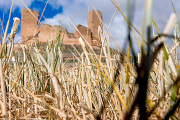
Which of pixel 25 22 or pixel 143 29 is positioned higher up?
pixel 25 22

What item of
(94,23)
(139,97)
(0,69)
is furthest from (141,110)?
(94,23)

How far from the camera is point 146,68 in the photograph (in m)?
0.12

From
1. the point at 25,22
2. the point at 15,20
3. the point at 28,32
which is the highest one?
the point at 25,22

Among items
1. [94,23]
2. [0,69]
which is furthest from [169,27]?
[94,23]

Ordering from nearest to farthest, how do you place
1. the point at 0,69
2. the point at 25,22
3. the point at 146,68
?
1. the point at 146,68
2. the point at 0,69
3. the point at 25,22

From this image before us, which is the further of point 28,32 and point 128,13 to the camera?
point 28,32

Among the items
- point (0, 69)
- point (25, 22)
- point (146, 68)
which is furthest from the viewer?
point (25, 22)

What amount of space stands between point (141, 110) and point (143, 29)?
0.22ft

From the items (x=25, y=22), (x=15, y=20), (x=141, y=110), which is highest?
(x=25, y=22)

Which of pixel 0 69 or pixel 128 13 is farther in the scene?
pixel 0 69

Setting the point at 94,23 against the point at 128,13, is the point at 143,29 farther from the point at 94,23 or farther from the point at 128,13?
the point at 94,23

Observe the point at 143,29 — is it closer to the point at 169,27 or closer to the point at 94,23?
the point at 169,27

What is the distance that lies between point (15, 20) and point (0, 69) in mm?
121

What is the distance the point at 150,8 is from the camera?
122 millimetres
